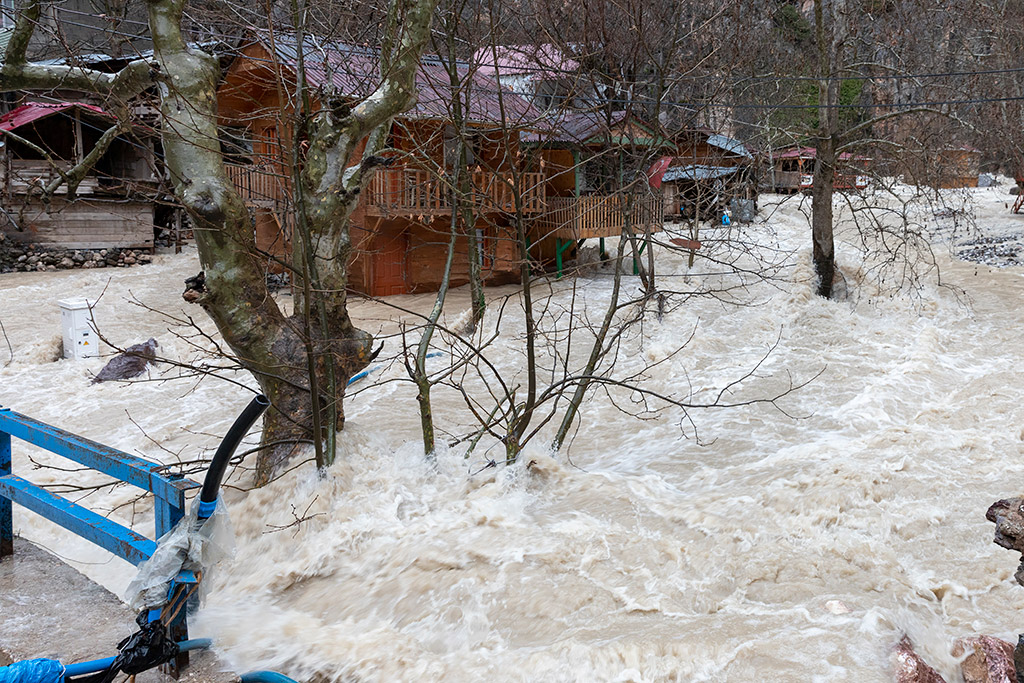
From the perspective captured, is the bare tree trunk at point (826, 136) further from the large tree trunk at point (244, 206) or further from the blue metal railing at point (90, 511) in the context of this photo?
the blue metal railing at point (90, 511)

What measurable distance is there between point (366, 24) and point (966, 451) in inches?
334

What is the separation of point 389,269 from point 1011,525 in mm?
15955

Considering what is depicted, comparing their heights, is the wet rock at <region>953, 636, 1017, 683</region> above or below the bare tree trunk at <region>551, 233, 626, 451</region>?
below

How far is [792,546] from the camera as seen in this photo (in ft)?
21.3

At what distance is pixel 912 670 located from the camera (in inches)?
177

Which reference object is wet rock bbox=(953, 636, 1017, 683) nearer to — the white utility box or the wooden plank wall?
the white utility box

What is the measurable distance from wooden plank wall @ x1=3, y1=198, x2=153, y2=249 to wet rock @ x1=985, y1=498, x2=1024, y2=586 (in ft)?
70.7

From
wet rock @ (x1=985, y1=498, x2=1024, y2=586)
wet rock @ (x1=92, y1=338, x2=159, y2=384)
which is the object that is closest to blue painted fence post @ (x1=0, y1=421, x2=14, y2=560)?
wet rock @ (x1=985, y1=498, x2=1024, y2=586)

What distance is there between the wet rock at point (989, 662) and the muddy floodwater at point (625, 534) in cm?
20

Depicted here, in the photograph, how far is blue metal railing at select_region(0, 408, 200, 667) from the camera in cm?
386

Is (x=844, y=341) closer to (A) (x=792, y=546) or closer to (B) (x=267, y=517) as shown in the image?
(A) (x=792, y=546)

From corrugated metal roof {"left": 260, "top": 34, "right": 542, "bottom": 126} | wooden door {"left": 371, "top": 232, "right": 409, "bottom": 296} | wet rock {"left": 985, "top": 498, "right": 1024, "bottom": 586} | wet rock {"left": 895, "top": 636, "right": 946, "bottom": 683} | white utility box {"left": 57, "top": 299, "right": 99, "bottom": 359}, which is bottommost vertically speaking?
wet rock {"left": 895, "top": 636, "right": 946, "bottom": 683}

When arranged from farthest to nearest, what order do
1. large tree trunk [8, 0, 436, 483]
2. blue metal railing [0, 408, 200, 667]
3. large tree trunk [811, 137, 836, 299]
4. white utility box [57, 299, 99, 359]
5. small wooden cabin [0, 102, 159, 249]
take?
1. small wooden cabin [0, 102, 159, 249]
2. large tree trunk [811, 137, 836, 299]
3. white utility box [57, 299, 99, 359]
4. large tree trunk [8, 0, 436, 483]
5. blue metal railing [0, 408, 200, 667]

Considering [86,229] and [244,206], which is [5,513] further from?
[86,229]
